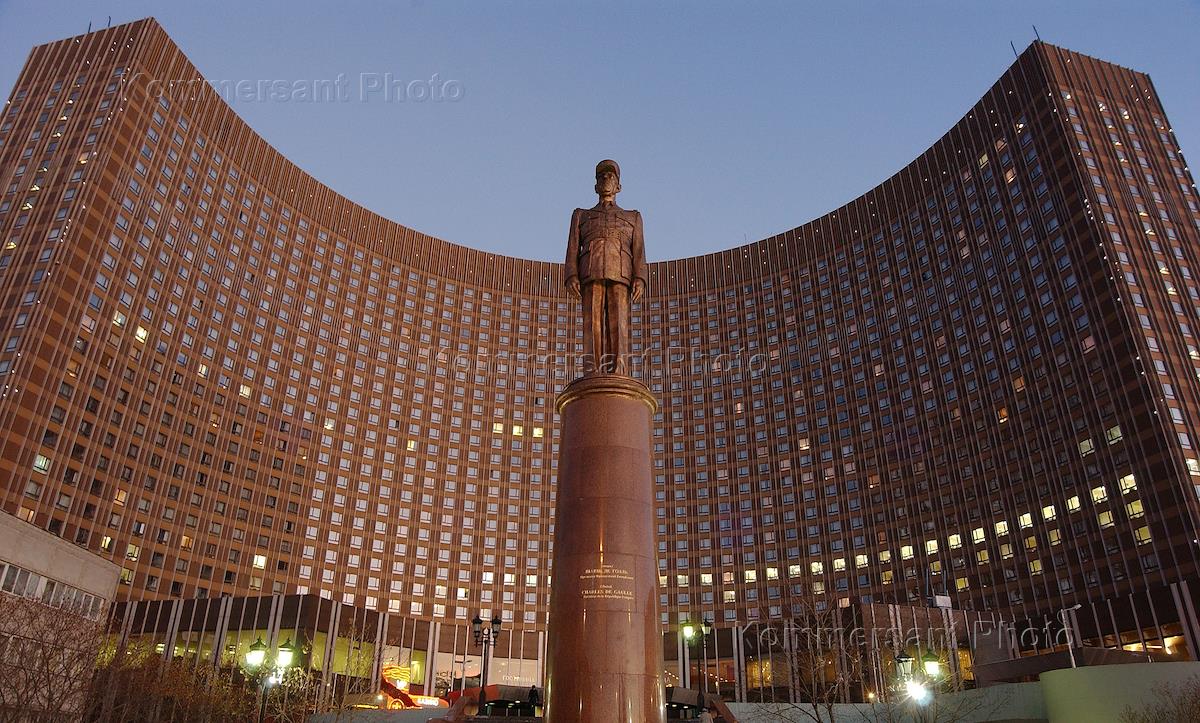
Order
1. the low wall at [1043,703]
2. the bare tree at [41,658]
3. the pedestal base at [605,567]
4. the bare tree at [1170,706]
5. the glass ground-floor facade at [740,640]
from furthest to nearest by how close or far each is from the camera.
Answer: the glass ground-floor facade at [740,640]
the low wall at [1043,703]
the bare tree at [1170,706]
the bare tree at [41,658]
the pedestal base at [605,567]

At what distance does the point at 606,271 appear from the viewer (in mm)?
21984

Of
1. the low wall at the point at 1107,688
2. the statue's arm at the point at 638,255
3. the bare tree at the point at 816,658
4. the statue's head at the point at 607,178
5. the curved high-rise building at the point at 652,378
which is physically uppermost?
the curved high-rise building at the point at 652,378

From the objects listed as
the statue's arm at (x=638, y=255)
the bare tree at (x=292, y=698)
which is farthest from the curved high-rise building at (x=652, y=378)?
the statue's arm at (x=638, y=255)

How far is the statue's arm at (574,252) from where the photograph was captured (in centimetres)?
2241

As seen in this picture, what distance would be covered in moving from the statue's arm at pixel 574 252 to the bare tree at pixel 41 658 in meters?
18.8

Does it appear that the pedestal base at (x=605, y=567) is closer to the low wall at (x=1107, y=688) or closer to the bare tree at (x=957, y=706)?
the low wall at (x=1107, y=688)

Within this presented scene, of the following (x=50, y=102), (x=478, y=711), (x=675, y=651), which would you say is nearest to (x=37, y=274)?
(x=50, y=102)

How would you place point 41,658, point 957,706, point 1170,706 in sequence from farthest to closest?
1. point 957,706
2. point 1170,706
3. point 41,658

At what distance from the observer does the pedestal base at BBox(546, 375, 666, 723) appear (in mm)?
15938

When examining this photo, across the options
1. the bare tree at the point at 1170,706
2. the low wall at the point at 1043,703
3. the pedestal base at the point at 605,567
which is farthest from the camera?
the low wall at the point at 1043,703

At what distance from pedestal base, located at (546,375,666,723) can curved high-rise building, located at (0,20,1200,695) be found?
225ft

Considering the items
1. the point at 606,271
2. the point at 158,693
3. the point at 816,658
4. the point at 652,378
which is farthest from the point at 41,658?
the point at 652,378

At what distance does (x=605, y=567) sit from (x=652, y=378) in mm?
130001

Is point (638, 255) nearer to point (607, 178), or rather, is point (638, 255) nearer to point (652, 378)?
point (607, 178)
